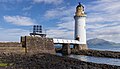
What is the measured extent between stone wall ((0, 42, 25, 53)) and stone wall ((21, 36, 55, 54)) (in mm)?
1558

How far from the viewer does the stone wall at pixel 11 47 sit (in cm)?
4204

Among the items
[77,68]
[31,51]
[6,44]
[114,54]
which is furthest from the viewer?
[114,54]

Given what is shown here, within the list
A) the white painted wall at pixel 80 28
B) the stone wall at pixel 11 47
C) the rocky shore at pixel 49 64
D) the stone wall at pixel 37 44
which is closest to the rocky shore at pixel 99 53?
the white painted wall at pixel 80 28

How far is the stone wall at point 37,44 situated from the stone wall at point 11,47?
156 cm

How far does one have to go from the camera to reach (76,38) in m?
60.5

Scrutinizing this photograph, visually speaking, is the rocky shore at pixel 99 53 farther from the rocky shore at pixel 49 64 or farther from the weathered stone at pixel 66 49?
the rocky shore at pixel 49 64

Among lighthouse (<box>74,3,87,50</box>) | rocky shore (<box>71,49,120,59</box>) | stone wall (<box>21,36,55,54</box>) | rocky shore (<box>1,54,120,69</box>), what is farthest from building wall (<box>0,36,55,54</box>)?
lighthouse (<box>74,3,87,50</box>)

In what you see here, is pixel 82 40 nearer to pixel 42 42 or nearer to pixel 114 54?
pixel 114 54

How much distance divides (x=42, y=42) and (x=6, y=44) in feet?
25.8

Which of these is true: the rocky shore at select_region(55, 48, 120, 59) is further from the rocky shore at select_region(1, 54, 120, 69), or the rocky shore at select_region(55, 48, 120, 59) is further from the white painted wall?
the rocky shore at select_region(1, 54, 120, 69)

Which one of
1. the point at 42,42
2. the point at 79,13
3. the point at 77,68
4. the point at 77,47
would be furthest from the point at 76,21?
the point at 77,68

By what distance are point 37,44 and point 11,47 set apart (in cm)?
569

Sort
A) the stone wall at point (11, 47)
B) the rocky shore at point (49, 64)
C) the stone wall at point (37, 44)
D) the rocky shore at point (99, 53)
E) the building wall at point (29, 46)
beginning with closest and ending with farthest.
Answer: the rocky shore at point (49, 64), the stone wall at point (11, 47), the building wall at point (29, 46), the stone wall at point (37, 44), the rocky shore at point (99, 53)

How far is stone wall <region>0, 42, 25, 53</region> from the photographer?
42037mm
